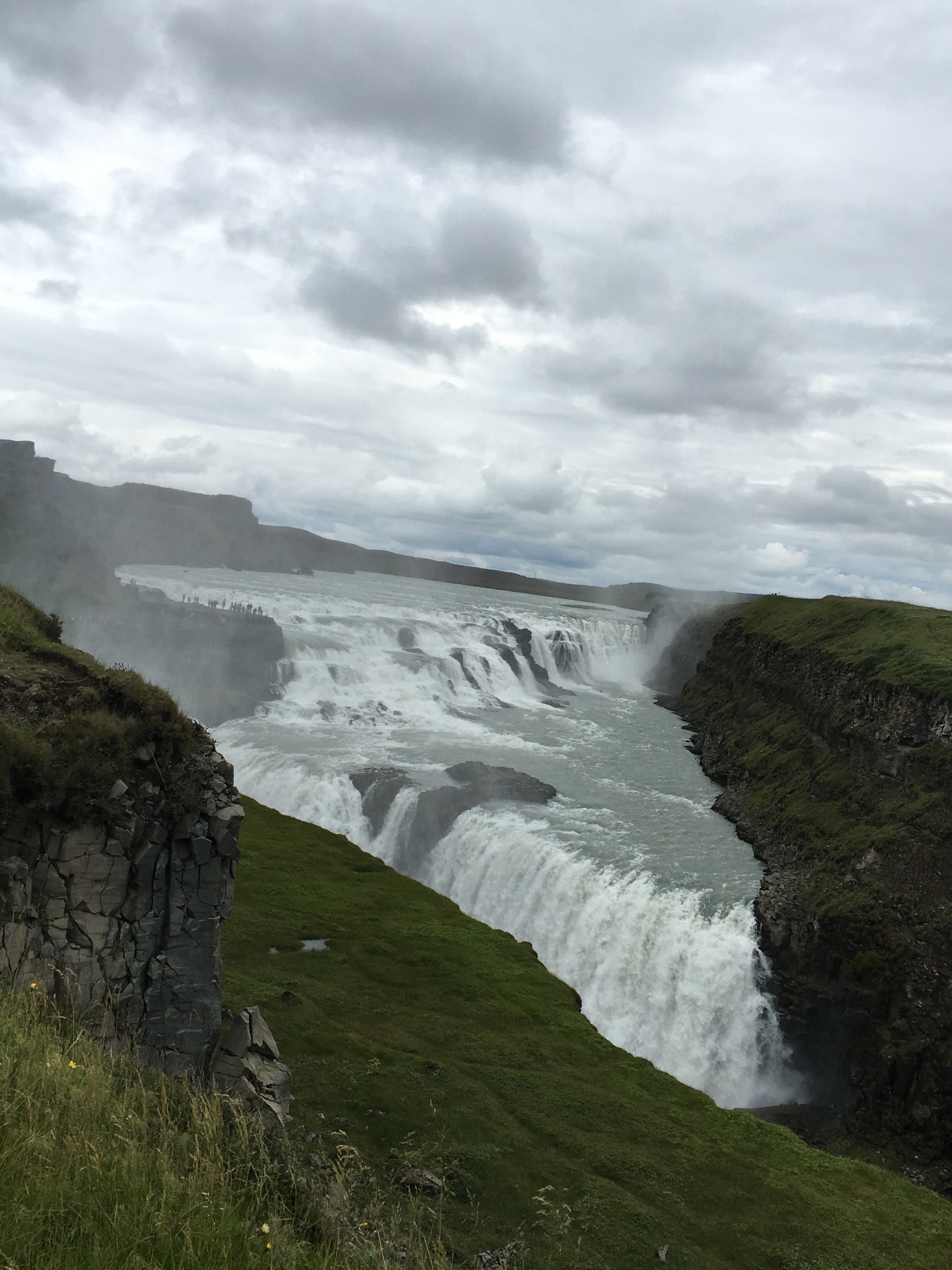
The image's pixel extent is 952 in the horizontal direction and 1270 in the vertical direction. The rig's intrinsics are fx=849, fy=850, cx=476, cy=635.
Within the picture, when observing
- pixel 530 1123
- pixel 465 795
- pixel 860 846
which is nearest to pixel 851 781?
pixel 860 846

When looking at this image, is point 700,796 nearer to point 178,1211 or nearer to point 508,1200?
point 508,1200

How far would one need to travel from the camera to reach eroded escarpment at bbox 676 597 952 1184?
2408cm

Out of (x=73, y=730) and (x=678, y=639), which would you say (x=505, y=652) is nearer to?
(x=678, y=639)

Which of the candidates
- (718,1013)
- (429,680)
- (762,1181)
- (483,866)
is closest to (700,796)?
(483,866)

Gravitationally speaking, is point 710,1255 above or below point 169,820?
below

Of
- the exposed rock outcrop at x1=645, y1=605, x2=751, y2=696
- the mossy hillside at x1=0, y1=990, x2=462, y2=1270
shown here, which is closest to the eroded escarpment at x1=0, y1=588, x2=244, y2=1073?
the mossy hillside at x1=0, y1=990, x2=462, y2=1270

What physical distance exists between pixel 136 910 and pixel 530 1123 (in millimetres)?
9518

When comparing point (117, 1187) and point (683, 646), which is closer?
point (117, 1187)

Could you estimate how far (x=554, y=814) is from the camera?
39000mm

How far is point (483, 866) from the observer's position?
34344mm

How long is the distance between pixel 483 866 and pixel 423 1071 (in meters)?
15.6

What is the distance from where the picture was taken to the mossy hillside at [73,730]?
13.1 metres

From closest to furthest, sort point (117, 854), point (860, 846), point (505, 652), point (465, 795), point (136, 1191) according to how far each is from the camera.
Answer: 1. point (136, 1191)
2. point (117, 854)
3. point (860, 846)
4. point (465, 795)
5. point (505, 652)

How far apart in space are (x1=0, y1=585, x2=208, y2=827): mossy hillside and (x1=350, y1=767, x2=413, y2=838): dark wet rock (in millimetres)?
23366
